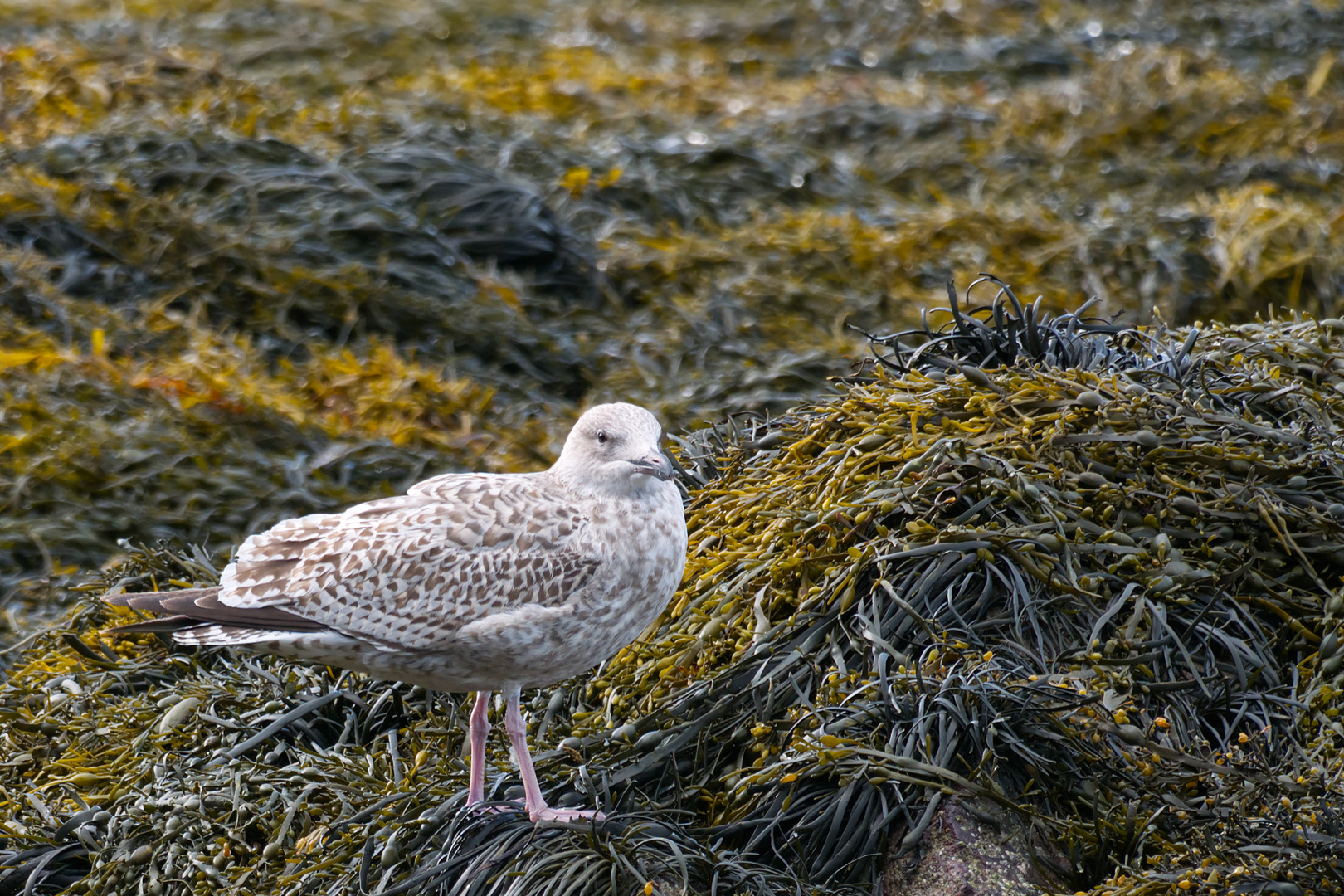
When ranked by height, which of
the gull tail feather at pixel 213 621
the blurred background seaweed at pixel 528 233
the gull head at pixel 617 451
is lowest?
the blurred background seaweed at pixel 528 233

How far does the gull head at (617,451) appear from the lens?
10.6 feet

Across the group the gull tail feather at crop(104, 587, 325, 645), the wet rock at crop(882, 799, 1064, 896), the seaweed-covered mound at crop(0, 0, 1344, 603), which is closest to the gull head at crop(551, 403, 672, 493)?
the gull tail feather at crop(104, 587, 325, 645)

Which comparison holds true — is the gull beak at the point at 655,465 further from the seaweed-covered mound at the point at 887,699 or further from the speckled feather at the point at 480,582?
the seaweed-covered mound at the point at 887,699

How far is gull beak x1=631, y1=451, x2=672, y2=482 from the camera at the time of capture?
3.17 metres

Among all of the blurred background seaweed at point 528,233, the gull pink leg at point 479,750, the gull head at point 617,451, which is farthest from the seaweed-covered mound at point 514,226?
the gull head at point 617,451

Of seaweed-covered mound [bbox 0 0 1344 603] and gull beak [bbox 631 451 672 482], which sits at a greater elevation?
gull beak [bbox 631 451 672 482]

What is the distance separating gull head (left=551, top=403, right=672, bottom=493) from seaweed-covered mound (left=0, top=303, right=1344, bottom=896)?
589mm

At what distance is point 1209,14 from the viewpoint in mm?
9680

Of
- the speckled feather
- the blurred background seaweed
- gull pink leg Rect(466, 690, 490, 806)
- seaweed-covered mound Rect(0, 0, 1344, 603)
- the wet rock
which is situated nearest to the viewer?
the wet rock

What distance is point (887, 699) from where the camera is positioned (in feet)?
10.2

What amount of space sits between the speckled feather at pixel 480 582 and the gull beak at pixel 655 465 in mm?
40

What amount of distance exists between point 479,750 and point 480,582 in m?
0.46

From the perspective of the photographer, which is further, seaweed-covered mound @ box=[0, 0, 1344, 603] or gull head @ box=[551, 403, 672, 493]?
seaweed-covered mound @ box=[0, 0, 1344, 603]

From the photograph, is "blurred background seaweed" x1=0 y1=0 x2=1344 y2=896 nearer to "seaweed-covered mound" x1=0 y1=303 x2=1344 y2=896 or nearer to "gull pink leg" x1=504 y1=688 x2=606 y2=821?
"seaweed-covered mound" x1=0 y1=303 x2=1344 y2=896
